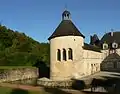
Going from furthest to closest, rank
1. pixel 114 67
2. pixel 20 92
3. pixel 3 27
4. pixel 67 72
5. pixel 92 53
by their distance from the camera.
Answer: pixel 3 27 → pixel 114 67 → pixel 92 53 → pixel 67 72 → pixel 20 92

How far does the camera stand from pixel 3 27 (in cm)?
7006

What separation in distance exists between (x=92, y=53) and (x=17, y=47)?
23.1 metres

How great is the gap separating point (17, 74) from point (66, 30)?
35.1ft

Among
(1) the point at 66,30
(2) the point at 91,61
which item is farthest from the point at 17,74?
(2) the point at 91,61

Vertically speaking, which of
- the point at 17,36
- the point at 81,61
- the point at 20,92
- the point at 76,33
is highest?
the point at 17,36

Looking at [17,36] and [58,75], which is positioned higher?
[17,36]

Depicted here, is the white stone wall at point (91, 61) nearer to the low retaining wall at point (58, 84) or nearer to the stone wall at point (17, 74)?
the low retaining wall at point (58, 84)

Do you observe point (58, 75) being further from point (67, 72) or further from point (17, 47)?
point (17, 47)

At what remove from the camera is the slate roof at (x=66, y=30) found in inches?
1354

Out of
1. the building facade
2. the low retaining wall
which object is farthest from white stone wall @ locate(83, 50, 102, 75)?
the low retaining wall

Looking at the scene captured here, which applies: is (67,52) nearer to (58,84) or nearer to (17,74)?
(58,84)

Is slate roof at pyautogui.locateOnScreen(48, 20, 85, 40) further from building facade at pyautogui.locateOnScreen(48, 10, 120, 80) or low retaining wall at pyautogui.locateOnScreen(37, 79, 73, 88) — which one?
low retaining wall at pyautogui.locateOnScreen(37, 79, 73, 88)

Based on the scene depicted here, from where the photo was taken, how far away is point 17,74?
39.0m

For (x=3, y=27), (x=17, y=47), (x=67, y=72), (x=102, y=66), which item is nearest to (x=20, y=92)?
(x=67, y=72)
